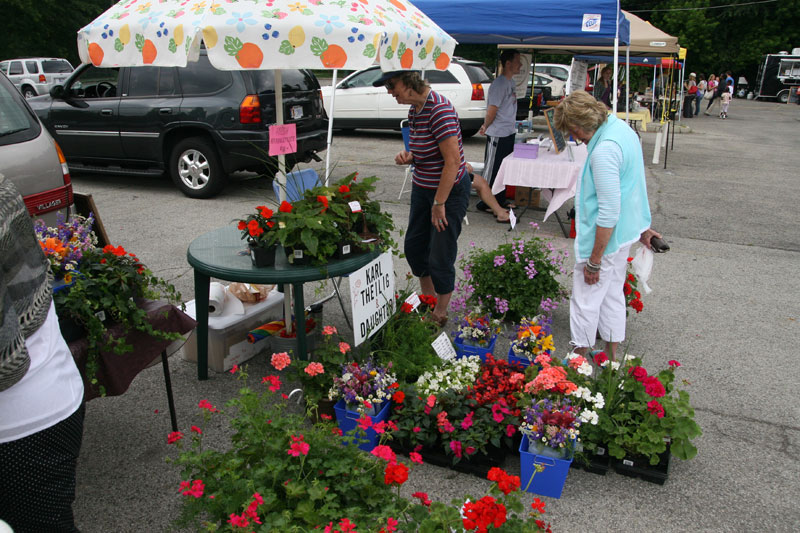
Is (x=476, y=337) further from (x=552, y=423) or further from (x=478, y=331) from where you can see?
(x=552, y=423)

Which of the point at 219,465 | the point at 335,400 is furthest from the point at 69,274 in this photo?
the point at 335,400

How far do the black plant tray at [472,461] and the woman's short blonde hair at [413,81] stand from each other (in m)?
2.08

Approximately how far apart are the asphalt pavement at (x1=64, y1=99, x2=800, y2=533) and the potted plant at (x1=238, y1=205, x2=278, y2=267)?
92 centimetres

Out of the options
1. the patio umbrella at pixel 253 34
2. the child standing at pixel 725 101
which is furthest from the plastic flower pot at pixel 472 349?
the child standing at pixel 725 101

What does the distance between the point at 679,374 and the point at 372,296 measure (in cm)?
209

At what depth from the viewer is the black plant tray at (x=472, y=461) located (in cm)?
282

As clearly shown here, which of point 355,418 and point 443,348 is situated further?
point 443,348

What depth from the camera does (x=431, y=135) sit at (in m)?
3.76

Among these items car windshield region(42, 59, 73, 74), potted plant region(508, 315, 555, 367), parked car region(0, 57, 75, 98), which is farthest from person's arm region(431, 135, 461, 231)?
car windshield region(42, 59, 73, 74)

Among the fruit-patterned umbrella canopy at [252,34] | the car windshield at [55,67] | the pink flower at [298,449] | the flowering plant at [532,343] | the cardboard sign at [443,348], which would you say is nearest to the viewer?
the pink flower at [298,449]

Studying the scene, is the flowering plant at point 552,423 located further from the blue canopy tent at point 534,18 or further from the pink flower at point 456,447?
the blue canopy tent at point 534,18

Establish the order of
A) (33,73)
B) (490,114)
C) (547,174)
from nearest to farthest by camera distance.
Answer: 1. (547,174)
2. (490,114)
3. (33,73)

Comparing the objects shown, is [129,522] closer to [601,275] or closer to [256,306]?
[256,306]

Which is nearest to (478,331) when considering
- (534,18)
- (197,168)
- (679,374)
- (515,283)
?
(515,283)
